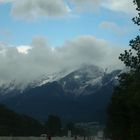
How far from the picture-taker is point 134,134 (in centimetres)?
6006

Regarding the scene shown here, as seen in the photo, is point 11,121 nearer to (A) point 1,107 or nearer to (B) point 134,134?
(A) point 1,107

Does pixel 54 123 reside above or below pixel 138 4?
above

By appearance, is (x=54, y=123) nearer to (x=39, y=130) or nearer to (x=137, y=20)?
(x=39, y=130)

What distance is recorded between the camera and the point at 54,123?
187375 mm

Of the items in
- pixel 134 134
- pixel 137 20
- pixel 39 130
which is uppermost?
pixel 39 130

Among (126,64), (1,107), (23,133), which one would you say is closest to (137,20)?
(126,64)

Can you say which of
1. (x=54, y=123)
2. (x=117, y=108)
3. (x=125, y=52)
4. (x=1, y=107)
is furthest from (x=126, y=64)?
(x=54, y=123)

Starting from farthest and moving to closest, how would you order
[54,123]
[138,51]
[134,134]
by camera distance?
1. [54,123]
2. [134,134]
3. [138,51]

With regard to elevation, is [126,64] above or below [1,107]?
below

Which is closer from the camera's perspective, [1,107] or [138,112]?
[138,112]

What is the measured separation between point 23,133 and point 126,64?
118027 millimetres

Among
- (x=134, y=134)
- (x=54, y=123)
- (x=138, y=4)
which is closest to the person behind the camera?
(x=138, y=4)

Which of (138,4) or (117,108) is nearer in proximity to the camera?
(138,4)

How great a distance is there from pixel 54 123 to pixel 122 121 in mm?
105065
